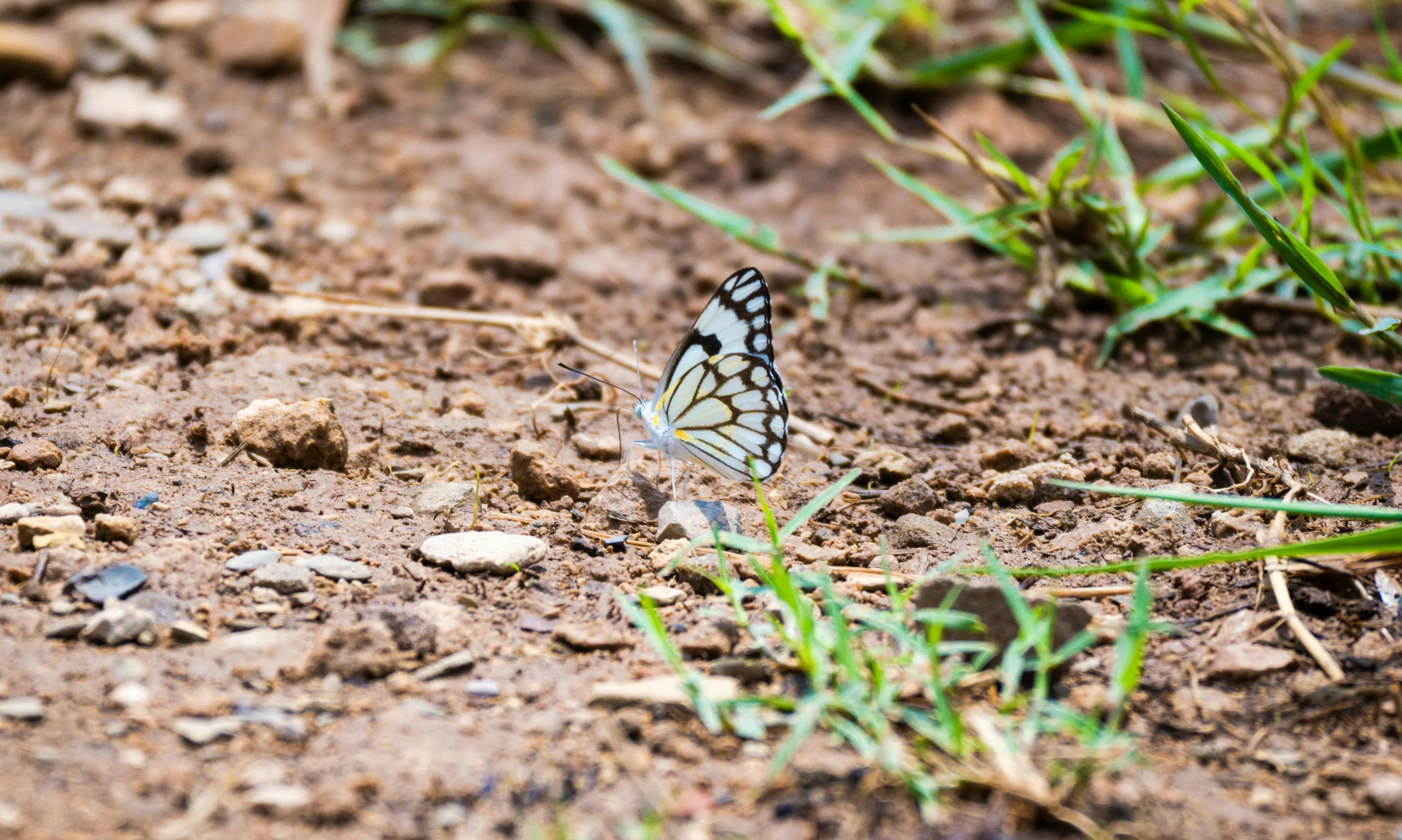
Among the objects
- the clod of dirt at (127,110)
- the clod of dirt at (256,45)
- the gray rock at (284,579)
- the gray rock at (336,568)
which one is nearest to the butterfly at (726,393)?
the gray rock at (336,568)

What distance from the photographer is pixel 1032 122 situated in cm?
469

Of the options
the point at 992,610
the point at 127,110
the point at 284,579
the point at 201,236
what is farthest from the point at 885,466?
the point at 127,110

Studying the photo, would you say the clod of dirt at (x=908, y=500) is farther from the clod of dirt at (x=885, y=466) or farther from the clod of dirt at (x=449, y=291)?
the clod of dirt at (x=449, y=291)

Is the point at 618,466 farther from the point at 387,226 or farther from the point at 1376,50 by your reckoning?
the point at 1376,50

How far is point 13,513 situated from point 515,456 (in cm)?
112

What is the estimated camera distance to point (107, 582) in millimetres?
2008

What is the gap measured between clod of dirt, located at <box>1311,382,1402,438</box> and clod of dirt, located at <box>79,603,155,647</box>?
3023mm

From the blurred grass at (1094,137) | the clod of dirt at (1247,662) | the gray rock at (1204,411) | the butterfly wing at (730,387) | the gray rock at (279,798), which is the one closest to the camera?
the gray rock at (279,798)

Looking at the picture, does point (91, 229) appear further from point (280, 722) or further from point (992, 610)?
point (992, 610)

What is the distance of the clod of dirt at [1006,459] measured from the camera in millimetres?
2803

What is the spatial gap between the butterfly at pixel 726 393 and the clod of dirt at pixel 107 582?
1293 mm

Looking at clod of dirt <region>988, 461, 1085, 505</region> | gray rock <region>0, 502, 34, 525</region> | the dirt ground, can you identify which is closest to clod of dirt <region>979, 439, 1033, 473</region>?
the dirt ground

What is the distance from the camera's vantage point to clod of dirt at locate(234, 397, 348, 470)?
2.59m

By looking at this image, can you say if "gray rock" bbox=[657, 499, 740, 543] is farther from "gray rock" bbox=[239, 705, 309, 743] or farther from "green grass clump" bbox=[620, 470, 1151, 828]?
"gray rock" bbox=[239, 705, 309, 743]
